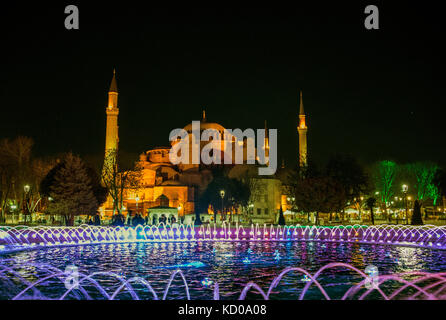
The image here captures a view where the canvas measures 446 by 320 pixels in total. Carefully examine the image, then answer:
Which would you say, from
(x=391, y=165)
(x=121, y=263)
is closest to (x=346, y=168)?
(x=391, y=165)

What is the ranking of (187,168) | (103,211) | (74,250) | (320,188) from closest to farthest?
(74,250) < (320,188) < (103,211) < (187,168)

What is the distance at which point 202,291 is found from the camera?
877 cm

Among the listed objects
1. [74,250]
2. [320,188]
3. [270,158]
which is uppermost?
[270,158]

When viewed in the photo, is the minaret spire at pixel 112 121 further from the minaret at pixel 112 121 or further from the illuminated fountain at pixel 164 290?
the illuminated fountain at pixel 164 290

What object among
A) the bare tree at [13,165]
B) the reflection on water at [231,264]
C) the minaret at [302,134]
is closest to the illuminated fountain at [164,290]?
the reflection on water at [231,264]

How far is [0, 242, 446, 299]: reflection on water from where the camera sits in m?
9.33

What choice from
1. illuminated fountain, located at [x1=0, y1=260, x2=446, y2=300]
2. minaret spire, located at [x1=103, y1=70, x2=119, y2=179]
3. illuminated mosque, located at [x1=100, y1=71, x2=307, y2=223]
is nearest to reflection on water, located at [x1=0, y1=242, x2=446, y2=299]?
illuminated fountain, located at [x1=0, y1=260, x2=446, y2=300]

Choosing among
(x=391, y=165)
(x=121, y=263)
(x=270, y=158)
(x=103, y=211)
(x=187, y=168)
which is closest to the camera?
(x=121, y=263)

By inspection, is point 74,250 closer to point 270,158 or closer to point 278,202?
point 278,202

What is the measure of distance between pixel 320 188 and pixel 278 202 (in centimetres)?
1992

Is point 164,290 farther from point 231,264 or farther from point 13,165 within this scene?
point 13,165

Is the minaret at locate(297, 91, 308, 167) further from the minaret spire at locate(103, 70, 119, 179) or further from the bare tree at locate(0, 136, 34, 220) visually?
the bare tree at locate(0, 136, 34, 220)

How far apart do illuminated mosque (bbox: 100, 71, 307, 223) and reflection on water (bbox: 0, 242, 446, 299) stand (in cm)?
2881
